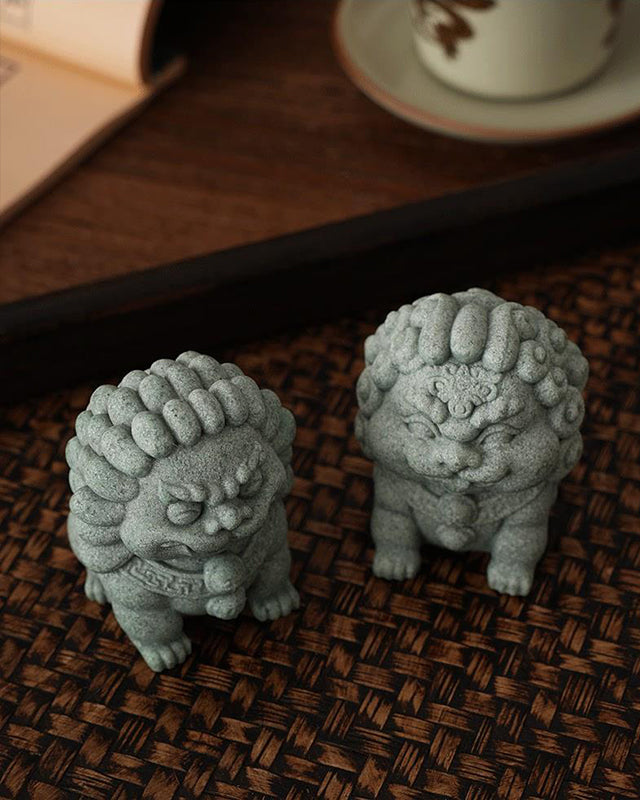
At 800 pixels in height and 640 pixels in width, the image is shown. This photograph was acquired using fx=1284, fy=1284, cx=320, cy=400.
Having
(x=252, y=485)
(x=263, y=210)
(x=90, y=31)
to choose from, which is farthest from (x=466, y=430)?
(x=90, y=31)

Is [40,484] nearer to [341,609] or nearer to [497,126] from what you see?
[341,609]

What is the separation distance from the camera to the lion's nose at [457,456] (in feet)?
2.85

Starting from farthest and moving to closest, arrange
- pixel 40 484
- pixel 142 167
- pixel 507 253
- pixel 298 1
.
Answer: pixel 298 1, pixel 142 167, pixel 507 253, pixel 40 484

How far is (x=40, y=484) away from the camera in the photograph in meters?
1.06

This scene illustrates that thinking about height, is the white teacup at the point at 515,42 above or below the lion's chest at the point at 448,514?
above

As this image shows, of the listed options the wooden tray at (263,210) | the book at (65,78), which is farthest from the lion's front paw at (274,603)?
the book at (65,78)

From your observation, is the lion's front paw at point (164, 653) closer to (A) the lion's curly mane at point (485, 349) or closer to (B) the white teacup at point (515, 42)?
(A) the lion's curly mane at point (485, 349)

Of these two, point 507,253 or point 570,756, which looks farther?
point 507,253

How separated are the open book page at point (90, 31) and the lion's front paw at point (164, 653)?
618 mm

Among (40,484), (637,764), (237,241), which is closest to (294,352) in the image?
(237,241)

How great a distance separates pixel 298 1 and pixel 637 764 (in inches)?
36.4

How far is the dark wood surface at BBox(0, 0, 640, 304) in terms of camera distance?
120 centimetres

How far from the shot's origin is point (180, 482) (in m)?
0.81

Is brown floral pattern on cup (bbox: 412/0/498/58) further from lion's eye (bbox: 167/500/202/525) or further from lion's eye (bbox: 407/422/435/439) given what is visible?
lion's eye (bbox: 167/500/202/525)
